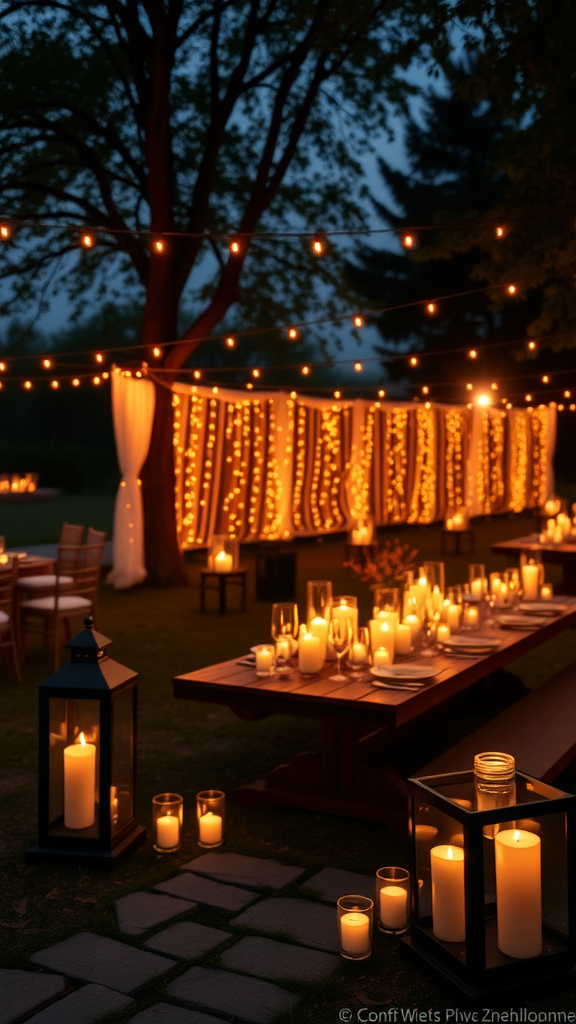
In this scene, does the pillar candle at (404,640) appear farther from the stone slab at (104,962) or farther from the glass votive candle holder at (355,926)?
the stone slab at (104,962)

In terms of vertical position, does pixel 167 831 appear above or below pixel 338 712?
below

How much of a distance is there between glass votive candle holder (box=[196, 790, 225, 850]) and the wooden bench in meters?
0.77

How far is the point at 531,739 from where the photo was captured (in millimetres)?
3447

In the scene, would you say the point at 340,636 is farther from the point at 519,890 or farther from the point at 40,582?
the point at 40,582

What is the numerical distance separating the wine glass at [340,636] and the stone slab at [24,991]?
4.65 feet

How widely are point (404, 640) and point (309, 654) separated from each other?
1.68 feet

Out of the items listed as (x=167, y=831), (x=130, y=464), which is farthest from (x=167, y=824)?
(x=130, y=464)

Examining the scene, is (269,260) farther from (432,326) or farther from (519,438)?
(432,326)

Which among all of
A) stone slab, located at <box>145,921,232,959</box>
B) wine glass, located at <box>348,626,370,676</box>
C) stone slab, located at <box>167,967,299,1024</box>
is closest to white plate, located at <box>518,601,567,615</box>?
wine glass, located at <box>348,626,370,676</box>

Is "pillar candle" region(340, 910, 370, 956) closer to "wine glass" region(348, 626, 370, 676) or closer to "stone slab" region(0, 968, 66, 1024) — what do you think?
"stone slab" region(0, 968, 66, 1024)

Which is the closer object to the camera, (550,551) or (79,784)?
(79,784)

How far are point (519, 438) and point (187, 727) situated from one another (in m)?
13.5

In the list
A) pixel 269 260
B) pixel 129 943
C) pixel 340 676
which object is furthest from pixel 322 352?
pixel 129 943

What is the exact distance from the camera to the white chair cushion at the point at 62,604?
20.0 feet
